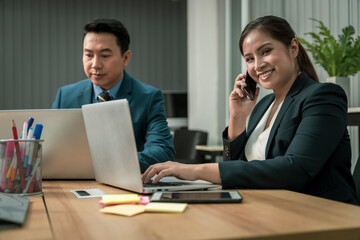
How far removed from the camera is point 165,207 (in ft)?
2.84

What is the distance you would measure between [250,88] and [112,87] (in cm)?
72

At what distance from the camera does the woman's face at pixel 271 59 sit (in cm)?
168

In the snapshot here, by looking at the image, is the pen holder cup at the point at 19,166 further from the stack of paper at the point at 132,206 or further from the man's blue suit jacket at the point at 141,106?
the man's blue suit jacket at the point at 141,106

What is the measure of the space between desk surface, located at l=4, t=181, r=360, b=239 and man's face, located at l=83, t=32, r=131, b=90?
1168 millimetres

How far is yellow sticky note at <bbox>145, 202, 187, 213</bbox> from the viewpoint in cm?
85

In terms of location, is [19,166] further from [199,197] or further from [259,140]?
[259,140]

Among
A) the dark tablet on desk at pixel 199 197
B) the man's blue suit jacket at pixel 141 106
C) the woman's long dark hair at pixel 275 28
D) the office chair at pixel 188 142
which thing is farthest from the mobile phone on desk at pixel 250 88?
the office chair at pixel 188 142

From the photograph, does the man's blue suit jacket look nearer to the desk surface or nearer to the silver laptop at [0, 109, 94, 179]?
the silver laptop at [0, 109, 94, 179]

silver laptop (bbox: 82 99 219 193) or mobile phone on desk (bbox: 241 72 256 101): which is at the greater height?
mobile phone on desk (bbox: 241 72 256 101)

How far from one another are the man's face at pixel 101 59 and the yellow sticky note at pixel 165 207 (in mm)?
1305

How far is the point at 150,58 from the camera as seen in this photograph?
6.59 metres

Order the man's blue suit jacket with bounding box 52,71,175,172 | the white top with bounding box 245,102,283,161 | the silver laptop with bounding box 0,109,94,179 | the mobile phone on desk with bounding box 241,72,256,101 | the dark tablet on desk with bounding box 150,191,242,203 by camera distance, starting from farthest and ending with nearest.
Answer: the man's blue suit jacket with bounding box 52,71,175,172, the mobile phone on desk with bounding box 241,72,256,101, the white top with bounding box 245,102,283,161, the silver laptop with bounding box 0,109,94,179, the dark tablet on desk with bounding box 150,191,242,203

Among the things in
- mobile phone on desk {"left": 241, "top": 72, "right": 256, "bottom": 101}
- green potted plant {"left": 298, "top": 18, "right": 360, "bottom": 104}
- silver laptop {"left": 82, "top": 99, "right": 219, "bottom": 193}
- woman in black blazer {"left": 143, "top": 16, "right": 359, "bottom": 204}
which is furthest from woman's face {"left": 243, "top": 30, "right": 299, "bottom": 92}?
green potted plant {"left": 298, "top": 18, "right": 360, "bottom": 104}

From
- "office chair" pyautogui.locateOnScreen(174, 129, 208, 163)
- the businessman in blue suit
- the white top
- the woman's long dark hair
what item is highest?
the woman's long dark hair
